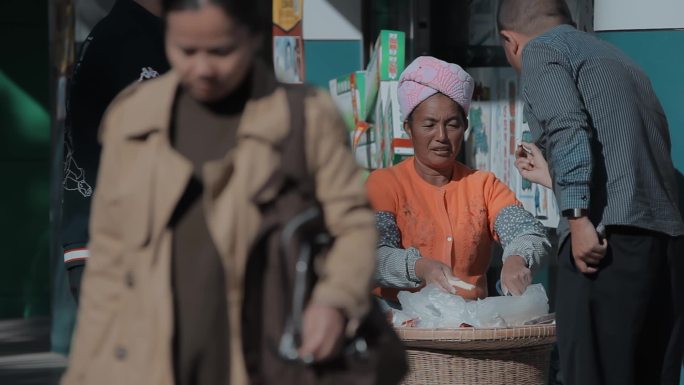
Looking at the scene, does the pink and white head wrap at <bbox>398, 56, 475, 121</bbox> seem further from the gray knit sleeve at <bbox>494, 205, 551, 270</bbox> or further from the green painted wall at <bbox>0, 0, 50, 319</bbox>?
the green painted wall at <bbox>0, 0, 50, 319</bbox>

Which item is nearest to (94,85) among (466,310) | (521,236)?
(466,310)

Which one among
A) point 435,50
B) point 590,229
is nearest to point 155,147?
point 590,229

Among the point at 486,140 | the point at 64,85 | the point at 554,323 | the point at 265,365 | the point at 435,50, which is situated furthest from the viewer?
the point at 64,85

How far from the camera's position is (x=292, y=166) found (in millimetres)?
2609

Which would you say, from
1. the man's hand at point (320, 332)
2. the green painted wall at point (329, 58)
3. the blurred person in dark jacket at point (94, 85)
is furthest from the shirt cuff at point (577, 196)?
the green painted wall at point (329, 58)

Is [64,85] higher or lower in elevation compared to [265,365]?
higher

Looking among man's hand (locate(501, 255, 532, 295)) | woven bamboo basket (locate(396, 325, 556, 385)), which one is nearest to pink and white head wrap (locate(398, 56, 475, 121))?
man's hand (locate(501, 255, 532, 295))

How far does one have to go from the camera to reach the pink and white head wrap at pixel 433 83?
4934 mm

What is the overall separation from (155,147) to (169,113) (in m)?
0.08

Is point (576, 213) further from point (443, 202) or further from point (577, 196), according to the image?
point (443, 202)

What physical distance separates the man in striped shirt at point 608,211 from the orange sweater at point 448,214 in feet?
1.77

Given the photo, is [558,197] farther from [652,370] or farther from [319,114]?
[319,114]

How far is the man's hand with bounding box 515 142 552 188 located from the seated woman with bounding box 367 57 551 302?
0.25 metres

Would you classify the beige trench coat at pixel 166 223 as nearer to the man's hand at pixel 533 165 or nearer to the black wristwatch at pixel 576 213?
the black wristwatch at pixel 576 213
